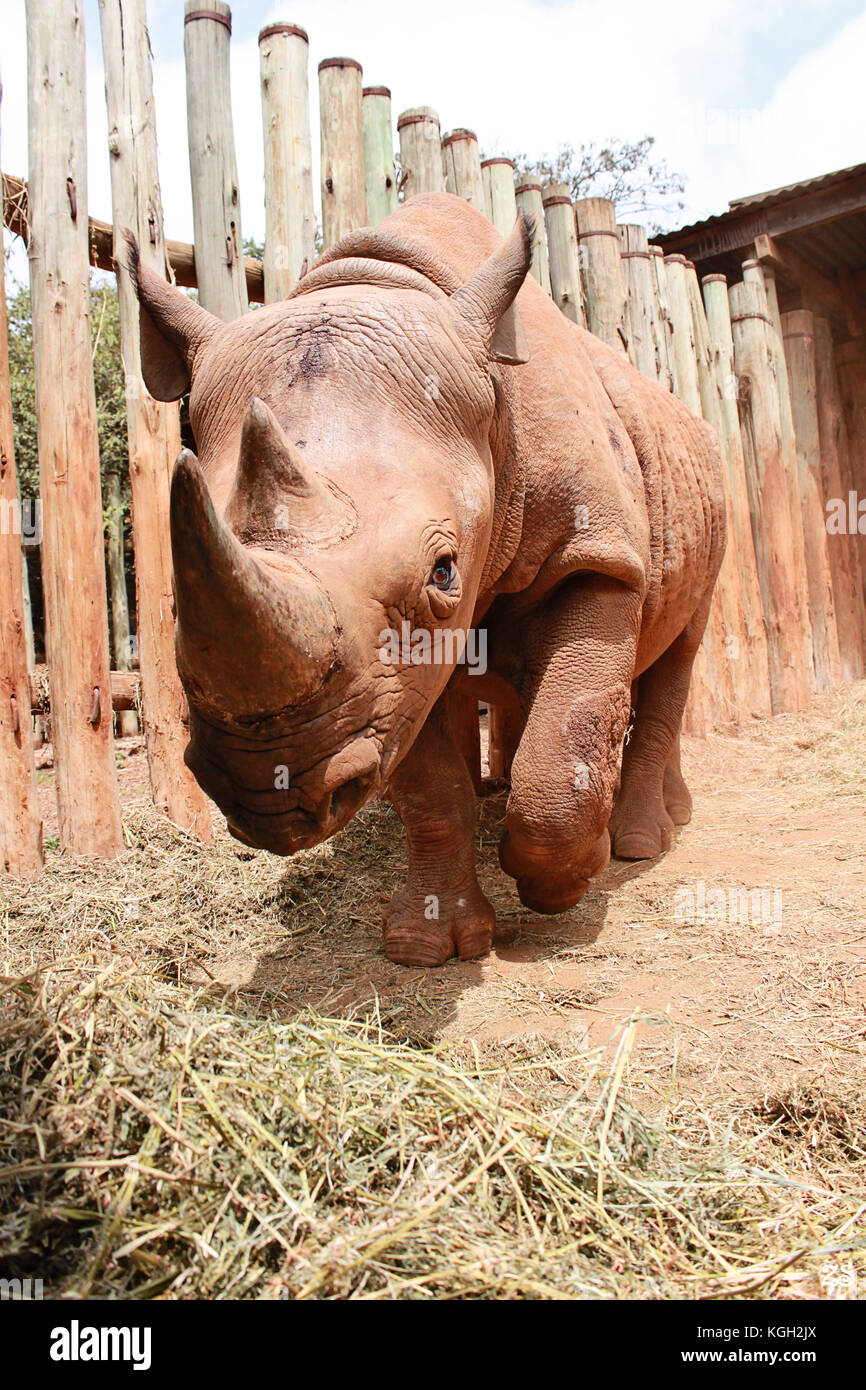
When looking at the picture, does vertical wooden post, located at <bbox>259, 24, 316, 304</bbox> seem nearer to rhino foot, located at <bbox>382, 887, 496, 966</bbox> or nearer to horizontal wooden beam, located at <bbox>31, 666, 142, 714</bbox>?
rhino foot, located at <bbox>382, 887, 496, 966</bbox>

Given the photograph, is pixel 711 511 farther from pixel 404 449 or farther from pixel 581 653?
pixel 404 449

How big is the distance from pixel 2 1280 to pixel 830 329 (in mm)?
12209

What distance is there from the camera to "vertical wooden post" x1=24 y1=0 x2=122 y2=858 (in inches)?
177

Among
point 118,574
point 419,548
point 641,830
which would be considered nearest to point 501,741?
point 641,830

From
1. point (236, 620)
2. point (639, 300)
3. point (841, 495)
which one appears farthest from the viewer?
point (841, 495)

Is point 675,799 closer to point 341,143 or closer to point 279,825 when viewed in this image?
point 341,143

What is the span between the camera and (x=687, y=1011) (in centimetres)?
319

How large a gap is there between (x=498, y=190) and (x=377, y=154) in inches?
41.9

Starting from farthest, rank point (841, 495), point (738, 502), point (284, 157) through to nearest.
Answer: point (841, 495) < point (738, 502) < point (284, 157)

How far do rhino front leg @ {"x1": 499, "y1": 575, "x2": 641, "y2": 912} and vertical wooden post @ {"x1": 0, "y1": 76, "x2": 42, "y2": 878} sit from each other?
6.18 feet

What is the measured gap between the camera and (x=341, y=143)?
5.60 meters

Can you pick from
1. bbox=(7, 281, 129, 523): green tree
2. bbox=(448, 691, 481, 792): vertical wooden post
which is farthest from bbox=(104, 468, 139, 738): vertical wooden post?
bbox=(448, 691, 481, 792): vertical wooden post

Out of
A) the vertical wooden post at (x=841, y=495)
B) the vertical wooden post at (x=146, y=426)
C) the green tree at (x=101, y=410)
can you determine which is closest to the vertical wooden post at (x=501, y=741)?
the vertical wooden post at (x=146, y=426)

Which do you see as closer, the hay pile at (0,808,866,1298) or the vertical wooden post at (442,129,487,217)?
the hay pile at (0,808,866,1298)
